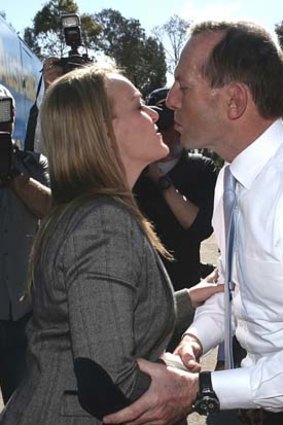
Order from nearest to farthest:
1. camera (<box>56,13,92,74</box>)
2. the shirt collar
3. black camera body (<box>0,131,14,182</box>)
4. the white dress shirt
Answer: the white dress shirt
the shirt collar
black camera body (<box>0,131,14,182</box>)
camera (<box>56,13,92,74</box>)

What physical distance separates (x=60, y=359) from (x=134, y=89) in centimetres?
86

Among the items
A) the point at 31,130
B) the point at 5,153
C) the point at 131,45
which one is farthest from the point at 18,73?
the point at 131,45

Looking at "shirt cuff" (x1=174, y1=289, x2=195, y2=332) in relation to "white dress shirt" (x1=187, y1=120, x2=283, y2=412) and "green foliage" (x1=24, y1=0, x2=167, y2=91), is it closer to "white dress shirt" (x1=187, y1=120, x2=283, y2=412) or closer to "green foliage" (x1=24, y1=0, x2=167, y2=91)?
"white dress shirt" (x1=187, y1=120, x2=283, y2=412)

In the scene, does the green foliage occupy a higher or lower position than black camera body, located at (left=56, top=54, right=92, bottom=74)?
lower

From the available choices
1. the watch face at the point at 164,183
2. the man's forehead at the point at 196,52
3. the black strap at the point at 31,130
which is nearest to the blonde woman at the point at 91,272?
the man's forehead at the point at 196,52

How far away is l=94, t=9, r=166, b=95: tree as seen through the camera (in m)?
61.8

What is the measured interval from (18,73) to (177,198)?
4236 mm

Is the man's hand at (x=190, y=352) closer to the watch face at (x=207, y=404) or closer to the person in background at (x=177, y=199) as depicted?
the watch face at (x=207, y=404)

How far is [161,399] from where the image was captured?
174cm

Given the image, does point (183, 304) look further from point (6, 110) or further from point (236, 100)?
point (6, 110)

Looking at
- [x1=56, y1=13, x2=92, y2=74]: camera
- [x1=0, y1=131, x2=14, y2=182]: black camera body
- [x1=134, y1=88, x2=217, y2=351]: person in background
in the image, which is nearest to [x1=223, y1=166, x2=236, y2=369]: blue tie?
[x1=134, y1=88, x2=217, y2=351]: person in background

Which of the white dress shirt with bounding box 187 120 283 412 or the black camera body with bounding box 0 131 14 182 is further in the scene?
the black camera body with bounding box 0 131 14 182

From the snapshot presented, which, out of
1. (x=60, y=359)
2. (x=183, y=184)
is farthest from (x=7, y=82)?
(x=60, y=359)

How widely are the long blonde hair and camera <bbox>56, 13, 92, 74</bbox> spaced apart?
5.18ft
